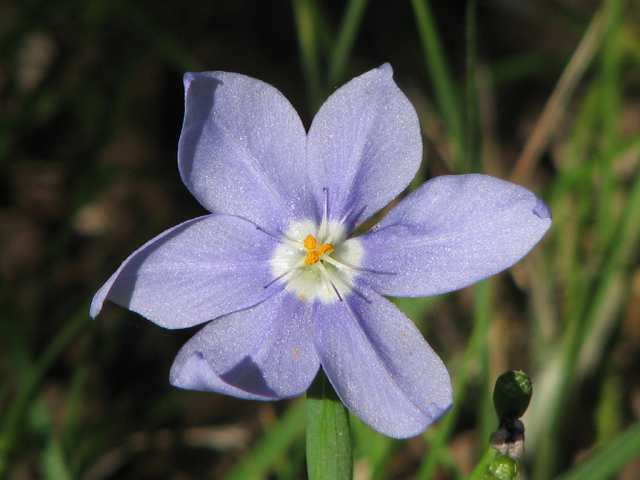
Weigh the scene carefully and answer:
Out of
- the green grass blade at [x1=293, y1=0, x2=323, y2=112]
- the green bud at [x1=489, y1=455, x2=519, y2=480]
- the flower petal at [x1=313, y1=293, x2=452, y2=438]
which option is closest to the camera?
the green bud at [x1=489, y1=455, x2=519, y2=480]

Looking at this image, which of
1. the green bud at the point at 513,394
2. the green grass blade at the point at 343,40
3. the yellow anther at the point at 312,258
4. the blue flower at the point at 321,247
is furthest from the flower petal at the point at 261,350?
the green grass blade at the point at 343,40

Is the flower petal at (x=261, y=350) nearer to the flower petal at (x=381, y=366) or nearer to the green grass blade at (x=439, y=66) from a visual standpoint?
the flower petal at (x=381, y=366)

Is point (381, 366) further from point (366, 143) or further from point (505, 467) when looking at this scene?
point (366, 143)

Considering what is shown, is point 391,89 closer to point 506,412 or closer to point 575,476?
point 506,412

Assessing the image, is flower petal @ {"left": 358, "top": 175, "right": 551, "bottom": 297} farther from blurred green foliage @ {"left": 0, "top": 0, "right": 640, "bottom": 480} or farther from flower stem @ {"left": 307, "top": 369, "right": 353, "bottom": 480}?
blurred green foliage @ {"left": 0, "top": 0, "right": 640, "bottom": 480}

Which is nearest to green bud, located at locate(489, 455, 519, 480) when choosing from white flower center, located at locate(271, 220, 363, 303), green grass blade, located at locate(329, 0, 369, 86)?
white flower center, located at locate(271, 220, 363, 303)

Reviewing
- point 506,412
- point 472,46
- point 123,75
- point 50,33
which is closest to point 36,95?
point 123,75
